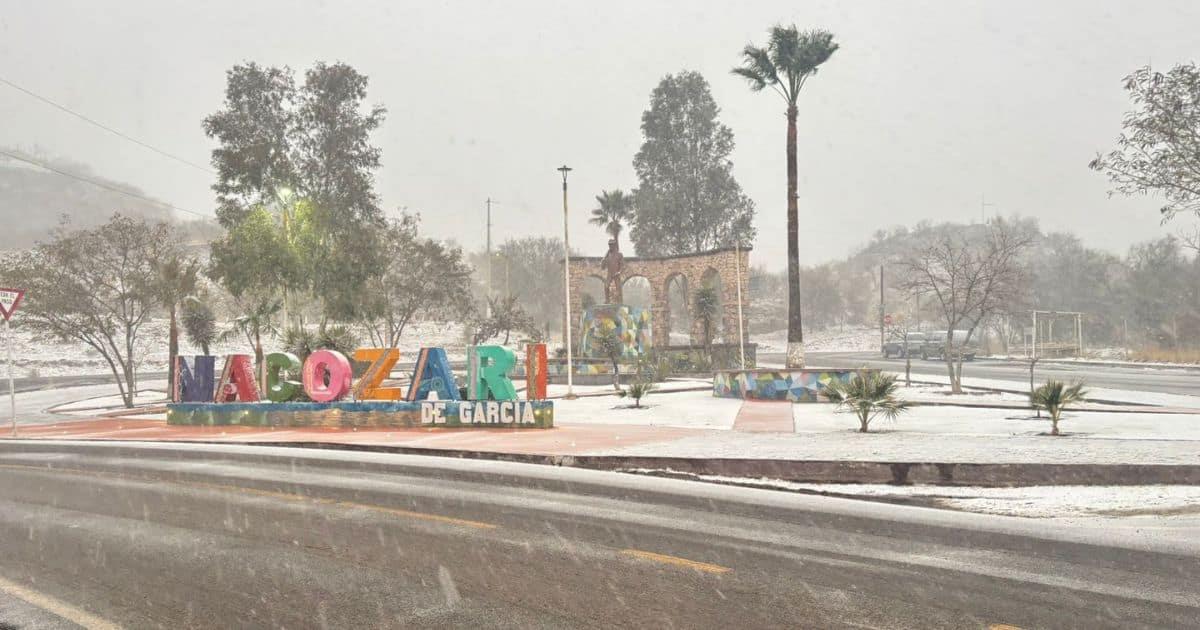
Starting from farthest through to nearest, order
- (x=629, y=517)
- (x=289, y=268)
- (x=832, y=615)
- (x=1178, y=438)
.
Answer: (x=289, y=268), (x=1178, y=438), (x=629, y=517), (x=832, y=615)

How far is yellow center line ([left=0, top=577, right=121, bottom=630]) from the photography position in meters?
5.25

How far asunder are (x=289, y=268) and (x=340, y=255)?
5.24 meters

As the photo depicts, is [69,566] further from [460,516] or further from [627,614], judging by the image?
[627,614]

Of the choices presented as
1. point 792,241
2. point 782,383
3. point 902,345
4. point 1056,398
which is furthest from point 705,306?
point 1056,398

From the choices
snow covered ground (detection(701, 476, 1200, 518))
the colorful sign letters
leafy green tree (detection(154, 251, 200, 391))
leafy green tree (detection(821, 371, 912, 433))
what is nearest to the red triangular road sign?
the colorful sign letters

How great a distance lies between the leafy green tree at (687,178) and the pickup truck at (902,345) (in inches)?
659

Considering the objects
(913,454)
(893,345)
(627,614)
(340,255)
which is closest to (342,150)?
(340,255)

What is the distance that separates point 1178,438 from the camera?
47.2 ft

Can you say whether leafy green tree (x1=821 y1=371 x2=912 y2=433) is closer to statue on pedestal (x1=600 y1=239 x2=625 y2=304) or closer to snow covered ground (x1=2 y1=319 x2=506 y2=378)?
statue on pedestal (x1=600 y1=239 x2=625 y2=304)

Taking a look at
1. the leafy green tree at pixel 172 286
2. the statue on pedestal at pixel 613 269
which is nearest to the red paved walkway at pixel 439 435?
the leafy green tree at pixel 172 286

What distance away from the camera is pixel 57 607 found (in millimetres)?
5672

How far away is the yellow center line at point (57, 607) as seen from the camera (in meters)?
5.25

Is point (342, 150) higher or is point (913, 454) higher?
point (342, 150)

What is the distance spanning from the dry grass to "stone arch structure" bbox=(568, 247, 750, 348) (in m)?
23.2
